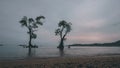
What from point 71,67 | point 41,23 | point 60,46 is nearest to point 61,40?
point 60,46

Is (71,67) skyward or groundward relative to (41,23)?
groundward

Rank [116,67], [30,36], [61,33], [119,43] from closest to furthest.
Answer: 1. [116,67]
2. [30,36]
3. [61,33]
4. [119,43]

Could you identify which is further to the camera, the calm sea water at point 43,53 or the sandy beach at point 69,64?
the calm sea water at point 43,53

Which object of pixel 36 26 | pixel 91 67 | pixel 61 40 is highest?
pixel 36 26

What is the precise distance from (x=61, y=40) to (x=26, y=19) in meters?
19.2

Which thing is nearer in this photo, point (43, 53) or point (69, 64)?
point (69, 64)

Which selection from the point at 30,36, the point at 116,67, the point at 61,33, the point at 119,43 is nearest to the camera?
the point at 116,67

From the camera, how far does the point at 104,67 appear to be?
11719 mm

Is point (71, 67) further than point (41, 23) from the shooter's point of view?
No

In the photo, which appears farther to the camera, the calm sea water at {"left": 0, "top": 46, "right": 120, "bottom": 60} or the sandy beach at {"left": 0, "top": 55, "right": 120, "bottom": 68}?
the calm sea water at {"left": 0, "top": 46, "right": 120, "bottom": 60}

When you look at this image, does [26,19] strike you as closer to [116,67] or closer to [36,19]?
[36,19]

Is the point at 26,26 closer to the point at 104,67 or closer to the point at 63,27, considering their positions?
the point at 63,27

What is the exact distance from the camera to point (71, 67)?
12.0 m

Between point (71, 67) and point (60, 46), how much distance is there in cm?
5899
